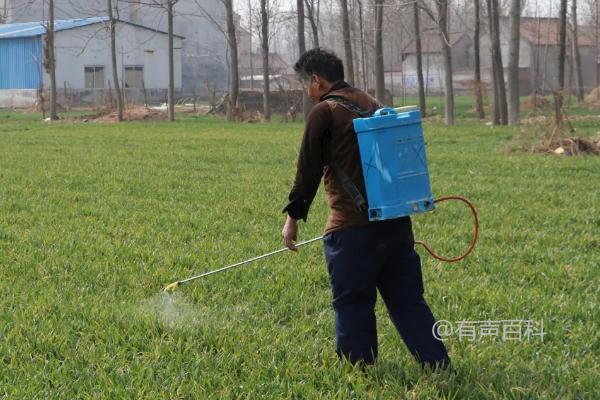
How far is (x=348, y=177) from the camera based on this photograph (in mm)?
3914

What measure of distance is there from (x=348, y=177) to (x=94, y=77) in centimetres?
4961

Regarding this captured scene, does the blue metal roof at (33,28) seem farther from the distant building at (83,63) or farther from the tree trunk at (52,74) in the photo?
the tree trunk at (52,74)

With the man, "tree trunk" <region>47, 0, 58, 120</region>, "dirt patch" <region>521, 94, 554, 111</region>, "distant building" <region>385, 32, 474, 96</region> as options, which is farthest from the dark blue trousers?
"distant building" <region>385, 32, 474, 96</region>

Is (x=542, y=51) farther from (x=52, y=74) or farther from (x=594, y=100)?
(x=52, y=74)

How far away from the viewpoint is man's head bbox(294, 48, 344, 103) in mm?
4012

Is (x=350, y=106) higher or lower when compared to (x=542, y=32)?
lower

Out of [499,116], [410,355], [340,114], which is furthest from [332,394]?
[499,116]

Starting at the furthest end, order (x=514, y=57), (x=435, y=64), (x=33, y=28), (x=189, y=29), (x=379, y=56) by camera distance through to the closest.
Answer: (x=435, y=64), (x=189, y=29), (x=33, y=28), (x=379, y=56), (x=514, y=57)

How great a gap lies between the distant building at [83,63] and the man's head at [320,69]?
4379 cm

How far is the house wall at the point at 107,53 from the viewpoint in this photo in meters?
49.7

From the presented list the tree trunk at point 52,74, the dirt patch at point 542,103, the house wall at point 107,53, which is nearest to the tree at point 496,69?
the dirt patch at point 542,103

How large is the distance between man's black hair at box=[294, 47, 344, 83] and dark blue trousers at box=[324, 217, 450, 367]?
78 centimetres

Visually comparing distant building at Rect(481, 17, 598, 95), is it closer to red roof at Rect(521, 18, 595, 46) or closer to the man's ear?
red roof at Rect(521, 18, 595, 46)

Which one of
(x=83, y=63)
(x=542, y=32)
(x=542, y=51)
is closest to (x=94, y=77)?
(x=83, y=63)
